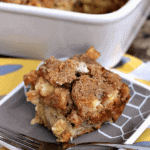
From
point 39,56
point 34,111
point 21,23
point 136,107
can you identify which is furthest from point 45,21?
point 136,107

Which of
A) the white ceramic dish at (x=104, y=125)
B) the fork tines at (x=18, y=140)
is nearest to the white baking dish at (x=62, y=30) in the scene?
the white ceramic dish at (x=104, y=125)

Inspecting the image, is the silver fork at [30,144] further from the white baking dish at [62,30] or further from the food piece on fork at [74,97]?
→ the white baking dish at [62,30]

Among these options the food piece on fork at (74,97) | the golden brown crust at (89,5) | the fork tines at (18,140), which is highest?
the golden brown crust at (89,5)

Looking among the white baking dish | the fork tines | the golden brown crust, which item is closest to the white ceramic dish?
the fork tines

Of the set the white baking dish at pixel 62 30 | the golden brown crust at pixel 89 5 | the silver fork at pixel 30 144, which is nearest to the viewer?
the silver fork at pixel 30 144

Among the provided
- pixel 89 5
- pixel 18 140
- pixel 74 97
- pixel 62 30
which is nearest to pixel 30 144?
pixel 18 140

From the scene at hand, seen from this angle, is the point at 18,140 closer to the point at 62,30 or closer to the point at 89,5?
the point at 62,30

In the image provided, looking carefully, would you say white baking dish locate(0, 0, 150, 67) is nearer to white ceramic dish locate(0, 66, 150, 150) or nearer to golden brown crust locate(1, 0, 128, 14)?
golden brown crust locate(1, 0, 128, 14)
